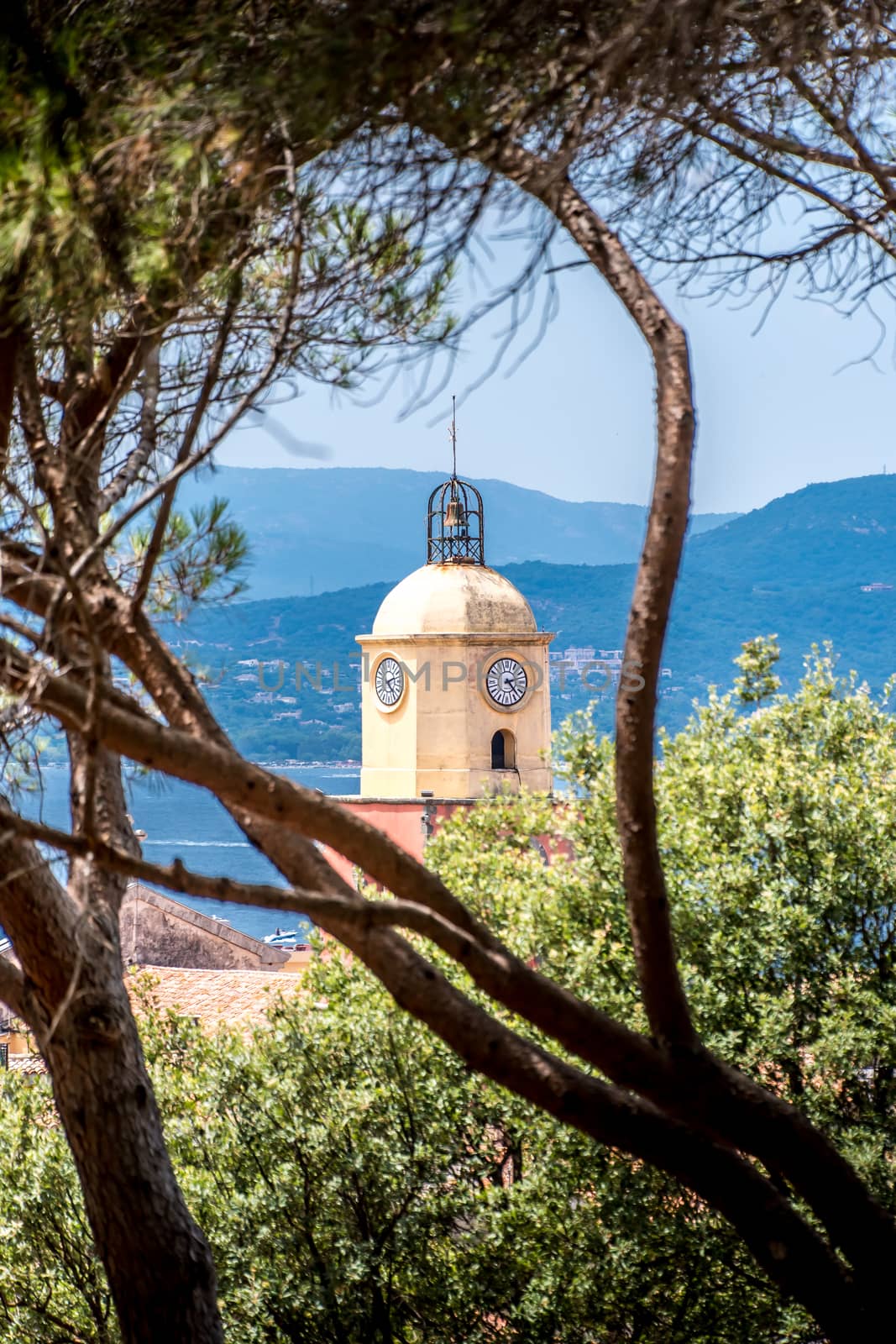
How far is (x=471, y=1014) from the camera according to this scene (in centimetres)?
338

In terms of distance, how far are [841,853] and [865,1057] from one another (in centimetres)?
140

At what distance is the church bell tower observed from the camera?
29.0 metres

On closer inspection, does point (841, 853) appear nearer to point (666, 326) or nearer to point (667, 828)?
point (667, 828)

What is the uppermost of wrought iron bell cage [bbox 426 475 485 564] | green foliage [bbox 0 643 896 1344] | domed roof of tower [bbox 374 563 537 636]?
wrought iron bell cage [bbox 426 475 485 564]

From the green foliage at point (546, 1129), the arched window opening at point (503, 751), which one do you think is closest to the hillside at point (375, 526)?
the arched window opening at point (503, 751)

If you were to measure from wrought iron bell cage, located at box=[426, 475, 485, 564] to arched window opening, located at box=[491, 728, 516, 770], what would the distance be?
3620 mm

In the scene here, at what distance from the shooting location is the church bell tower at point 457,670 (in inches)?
1142

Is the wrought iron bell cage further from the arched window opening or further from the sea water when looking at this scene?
the sea water

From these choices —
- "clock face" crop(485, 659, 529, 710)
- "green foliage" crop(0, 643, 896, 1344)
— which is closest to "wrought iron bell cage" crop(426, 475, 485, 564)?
"clock face" crop(485, 659, 529, 710)

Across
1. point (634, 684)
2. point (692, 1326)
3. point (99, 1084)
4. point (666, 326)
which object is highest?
point (666, 326)

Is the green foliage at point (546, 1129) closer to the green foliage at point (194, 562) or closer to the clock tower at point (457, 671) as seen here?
the green foliage at point (194, 562)

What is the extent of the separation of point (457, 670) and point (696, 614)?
79027 mm

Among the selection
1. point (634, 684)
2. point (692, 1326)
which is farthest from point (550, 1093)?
point (692, 1326)

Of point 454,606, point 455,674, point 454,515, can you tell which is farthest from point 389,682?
point 454,515
